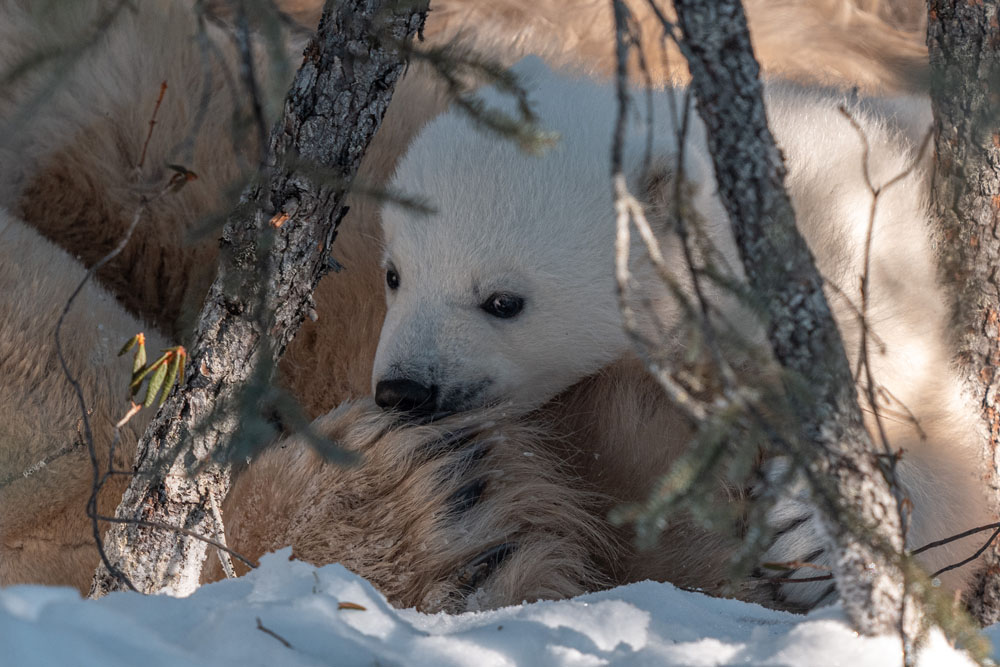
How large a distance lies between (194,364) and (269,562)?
1.19 ft

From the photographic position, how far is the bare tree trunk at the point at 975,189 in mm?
1547

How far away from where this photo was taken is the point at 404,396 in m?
2.12

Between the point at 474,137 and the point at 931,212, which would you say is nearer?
the point at 931,212

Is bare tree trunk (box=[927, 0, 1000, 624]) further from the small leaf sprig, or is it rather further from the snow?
the small leaf sprig

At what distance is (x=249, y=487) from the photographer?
189 centimetres

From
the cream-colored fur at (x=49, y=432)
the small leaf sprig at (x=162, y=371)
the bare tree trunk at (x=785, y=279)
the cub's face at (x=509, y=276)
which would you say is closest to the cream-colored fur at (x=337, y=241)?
the cream-colored fur at (x=49, y=432)

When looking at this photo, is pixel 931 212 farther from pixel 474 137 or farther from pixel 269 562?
pixel 269 562

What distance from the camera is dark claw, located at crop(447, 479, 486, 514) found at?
1.87 metres

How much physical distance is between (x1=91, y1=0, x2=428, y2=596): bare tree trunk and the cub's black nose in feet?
1.93

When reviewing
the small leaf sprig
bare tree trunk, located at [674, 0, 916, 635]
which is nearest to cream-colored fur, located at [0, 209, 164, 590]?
the small leaf sprig

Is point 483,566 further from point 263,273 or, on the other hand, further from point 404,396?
point 263,273

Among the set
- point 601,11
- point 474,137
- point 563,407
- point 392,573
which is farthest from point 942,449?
point 601,11

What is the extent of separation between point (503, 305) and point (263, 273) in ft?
3.15

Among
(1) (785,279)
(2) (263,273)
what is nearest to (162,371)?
(2) (263,273)
